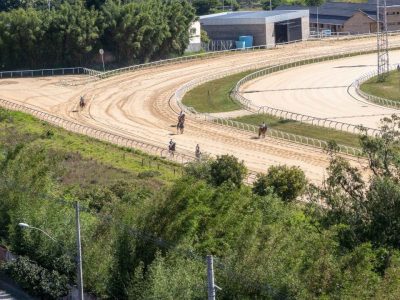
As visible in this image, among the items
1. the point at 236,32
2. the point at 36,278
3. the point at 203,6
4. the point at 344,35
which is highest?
the point at 203,6

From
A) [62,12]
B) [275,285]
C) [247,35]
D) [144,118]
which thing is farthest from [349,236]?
[247,35]

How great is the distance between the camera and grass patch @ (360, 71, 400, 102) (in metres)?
74.9

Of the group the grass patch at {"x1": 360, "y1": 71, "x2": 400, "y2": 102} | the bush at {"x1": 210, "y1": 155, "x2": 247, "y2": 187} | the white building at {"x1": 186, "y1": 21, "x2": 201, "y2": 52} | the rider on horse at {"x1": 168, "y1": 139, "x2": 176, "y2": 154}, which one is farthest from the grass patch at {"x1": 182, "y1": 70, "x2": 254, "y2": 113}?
the bush at {"x1": 210, "y1": 155, "x2": 247, "y2": 187}

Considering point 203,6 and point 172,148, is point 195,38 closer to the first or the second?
point 203,6

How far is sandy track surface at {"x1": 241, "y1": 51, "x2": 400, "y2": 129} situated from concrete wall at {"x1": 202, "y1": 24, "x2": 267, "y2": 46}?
38.0 feet

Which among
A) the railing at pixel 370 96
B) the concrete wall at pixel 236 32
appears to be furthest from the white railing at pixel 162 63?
the railing at pixel 370 96

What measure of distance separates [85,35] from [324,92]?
2450 centimetres

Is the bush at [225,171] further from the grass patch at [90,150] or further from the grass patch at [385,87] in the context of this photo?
the grass patch at [385,87]

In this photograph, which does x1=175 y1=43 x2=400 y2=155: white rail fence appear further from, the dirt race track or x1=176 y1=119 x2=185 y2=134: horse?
x1=176 y1=119 x2=185 y2=134: horse

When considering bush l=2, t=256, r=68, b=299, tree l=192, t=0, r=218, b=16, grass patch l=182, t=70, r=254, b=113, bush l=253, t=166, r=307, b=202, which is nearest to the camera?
bush l=2, t=256, r=68, b=299

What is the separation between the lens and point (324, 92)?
77.6 m

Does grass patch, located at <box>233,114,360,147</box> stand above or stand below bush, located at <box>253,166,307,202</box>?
below

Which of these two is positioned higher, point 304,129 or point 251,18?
point 251,18

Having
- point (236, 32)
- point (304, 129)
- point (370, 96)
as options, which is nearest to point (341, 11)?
point (236, 32)
